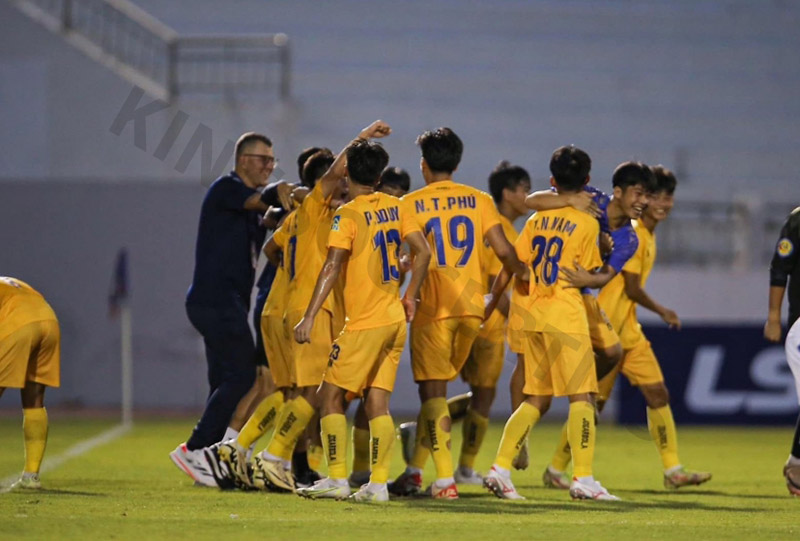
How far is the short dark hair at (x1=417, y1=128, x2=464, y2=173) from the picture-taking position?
775 centimetres

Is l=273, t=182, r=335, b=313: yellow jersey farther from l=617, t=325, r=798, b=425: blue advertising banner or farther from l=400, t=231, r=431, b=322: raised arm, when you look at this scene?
l=617, t=325, r=798, b=425: blue advertising banner

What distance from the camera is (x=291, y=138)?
16.8 m

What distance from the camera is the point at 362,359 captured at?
7086mm

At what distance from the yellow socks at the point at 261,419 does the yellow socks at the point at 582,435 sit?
1859mm

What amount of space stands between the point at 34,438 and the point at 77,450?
330cm

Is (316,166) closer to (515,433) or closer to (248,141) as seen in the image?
(248,141)

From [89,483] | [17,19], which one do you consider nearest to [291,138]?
[17,19]

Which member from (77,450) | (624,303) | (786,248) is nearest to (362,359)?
(624,303)

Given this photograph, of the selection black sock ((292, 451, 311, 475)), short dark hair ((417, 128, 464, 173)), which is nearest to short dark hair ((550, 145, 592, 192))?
short dark hair ((417, 128, 464, 173))

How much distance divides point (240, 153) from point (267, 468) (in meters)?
2.20

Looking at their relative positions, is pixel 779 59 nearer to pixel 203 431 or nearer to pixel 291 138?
pixel 291 138

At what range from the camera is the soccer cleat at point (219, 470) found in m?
7.80

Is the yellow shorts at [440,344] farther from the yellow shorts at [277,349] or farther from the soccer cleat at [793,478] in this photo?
the soccer cleat at [793,478]

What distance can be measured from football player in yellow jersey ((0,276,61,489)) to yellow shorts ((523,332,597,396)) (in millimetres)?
2916
